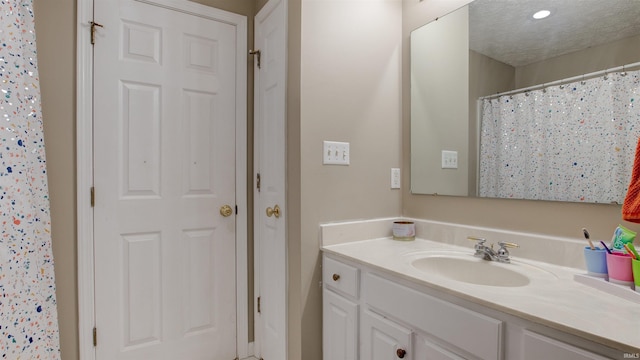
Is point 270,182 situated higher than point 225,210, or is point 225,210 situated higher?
point 270,182

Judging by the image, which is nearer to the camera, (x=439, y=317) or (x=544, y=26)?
(x=439, y=317)

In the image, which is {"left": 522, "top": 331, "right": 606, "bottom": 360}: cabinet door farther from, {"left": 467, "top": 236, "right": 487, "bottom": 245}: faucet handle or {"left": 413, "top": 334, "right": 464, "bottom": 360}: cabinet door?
{"left": 467, "top": 236, "right": 487, "bottom": 245}: faucet handle

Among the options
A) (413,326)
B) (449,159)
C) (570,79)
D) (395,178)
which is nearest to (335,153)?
(395,178)

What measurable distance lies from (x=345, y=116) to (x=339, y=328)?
3.26 feet

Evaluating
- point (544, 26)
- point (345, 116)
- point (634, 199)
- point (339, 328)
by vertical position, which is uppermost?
point (544, 26)

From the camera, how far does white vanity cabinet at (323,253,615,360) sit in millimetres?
755

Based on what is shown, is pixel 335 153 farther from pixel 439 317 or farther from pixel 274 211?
pixel 439 317

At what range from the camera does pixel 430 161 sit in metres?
1.65

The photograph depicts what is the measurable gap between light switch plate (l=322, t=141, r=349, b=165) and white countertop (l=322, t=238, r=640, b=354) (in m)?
0.48

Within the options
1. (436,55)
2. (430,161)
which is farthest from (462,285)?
(436,55)

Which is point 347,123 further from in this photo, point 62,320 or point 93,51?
point 62,320

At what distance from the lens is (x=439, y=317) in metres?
0.95

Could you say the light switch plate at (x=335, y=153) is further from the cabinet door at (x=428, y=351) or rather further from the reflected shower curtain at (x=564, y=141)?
the cabinet door at (x=428, y=351)

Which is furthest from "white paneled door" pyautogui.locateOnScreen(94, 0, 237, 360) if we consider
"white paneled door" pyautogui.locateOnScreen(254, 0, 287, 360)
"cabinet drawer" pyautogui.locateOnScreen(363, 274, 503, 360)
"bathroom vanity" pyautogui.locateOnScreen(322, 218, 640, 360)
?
"cabinet drawer" pyautogui.locateOnScreen(363, 274, 503, 360)
